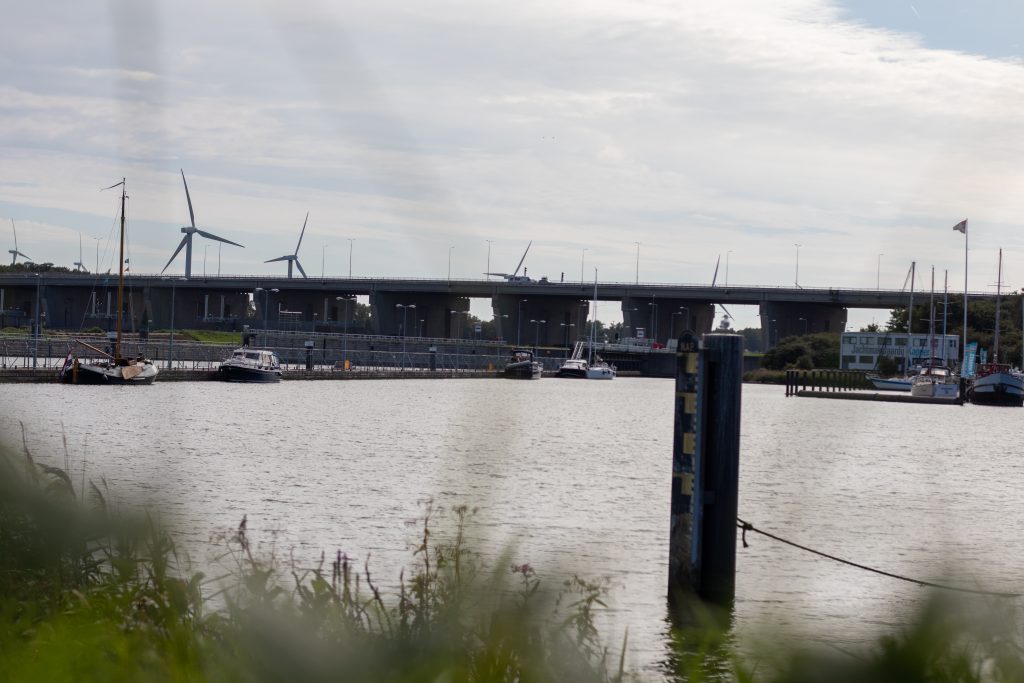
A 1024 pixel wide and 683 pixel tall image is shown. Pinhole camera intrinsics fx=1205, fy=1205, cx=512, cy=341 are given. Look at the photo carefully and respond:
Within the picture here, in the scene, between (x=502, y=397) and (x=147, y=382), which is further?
(x=147, y=382)

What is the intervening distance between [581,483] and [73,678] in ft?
78.5

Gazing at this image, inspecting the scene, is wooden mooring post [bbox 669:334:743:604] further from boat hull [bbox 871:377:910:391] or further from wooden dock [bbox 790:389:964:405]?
boat hull [bbox 871:377:910:391]

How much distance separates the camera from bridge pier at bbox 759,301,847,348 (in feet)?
32.7

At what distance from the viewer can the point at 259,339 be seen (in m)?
118

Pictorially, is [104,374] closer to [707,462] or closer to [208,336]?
[707,462]

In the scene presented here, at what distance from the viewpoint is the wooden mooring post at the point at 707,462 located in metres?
12.1

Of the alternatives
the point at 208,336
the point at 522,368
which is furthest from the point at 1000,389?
the point at 208,336

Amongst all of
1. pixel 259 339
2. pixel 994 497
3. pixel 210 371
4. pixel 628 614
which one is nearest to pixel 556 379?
pixel 259 339

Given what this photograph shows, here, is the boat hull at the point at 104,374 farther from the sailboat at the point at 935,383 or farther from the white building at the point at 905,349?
the sailboat at the point at 935,383

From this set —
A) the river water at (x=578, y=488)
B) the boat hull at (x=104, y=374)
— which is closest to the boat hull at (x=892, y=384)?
the river water at (x=578, y=488)

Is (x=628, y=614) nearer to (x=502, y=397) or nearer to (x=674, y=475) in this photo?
(x=674, y=475)

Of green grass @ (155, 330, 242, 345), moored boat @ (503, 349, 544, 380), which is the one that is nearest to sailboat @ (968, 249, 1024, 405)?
moored boat @ (503, 349, 544, 380)

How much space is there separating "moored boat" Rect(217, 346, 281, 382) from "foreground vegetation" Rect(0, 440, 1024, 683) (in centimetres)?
7324

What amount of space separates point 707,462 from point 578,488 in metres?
14.6
